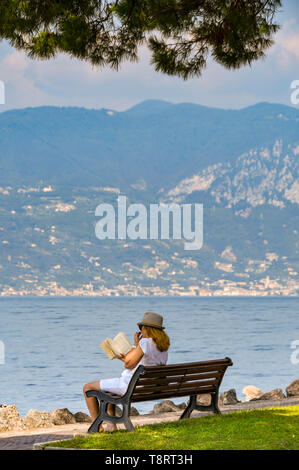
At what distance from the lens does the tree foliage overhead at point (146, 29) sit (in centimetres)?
897

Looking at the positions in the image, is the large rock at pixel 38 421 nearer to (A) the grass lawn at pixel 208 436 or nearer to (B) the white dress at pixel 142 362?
(A) the grass lawn at pixel 208 436

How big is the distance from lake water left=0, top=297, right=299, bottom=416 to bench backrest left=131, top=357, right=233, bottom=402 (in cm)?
1164

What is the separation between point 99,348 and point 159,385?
45.2 meters

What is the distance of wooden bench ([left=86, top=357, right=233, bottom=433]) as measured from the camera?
23.3ft

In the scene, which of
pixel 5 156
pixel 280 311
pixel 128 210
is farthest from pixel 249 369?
pixel 5 156

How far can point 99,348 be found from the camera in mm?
52062

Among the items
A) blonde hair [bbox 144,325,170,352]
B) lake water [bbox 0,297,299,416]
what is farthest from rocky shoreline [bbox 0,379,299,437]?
lake water [bbox 0,297,299,416]

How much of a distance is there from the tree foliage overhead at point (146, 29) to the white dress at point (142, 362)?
3.56 m

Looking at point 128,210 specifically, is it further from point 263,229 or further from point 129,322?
point 129,322

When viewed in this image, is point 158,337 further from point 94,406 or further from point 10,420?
point 10,420

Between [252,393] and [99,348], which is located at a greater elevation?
[252,393]

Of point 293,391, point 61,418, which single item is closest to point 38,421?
point 61,418

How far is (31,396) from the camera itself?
2894cm

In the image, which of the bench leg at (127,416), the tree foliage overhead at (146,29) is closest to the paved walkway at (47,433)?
the bench leg at (127,416)
